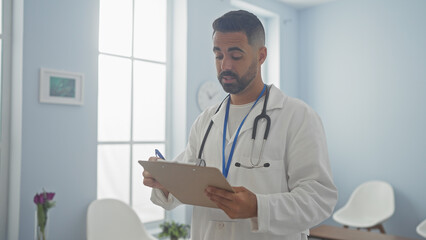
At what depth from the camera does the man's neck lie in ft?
5.20

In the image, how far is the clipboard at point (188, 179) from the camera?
1172mm

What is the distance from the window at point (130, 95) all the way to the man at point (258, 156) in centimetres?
219

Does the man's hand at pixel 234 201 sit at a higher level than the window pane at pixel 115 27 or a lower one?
lower

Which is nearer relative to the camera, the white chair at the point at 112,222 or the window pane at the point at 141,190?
the white chair at the point at 112,222

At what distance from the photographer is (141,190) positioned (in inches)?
156

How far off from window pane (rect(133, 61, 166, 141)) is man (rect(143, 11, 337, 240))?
7.83 feet

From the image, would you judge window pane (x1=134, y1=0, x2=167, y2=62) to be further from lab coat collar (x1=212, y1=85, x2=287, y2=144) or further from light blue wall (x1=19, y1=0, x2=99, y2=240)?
lab coat collar (x1=212, y1=85, x2=287, y2=144)

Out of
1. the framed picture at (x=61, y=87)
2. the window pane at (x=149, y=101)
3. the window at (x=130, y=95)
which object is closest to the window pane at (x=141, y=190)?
the window at (x=130, y=95)

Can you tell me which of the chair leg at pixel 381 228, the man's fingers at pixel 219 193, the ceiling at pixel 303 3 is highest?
the ceiling at pixel 303 3

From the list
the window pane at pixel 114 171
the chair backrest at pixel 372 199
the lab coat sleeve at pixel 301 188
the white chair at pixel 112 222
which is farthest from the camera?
the chair backrest at pixel 372 199

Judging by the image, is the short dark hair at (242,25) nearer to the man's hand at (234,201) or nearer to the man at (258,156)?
the man at (258,156)

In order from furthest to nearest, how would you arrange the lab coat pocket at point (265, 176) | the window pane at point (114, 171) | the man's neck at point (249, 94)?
the window pane at point (114, 171) → the man's neck at point (249, 94) → the lab coat pocket at point (265, 176)

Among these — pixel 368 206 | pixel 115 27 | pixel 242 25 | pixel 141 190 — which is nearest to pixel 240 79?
pixel 242 25

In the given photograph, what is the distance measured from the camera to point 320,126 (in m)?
1.46
